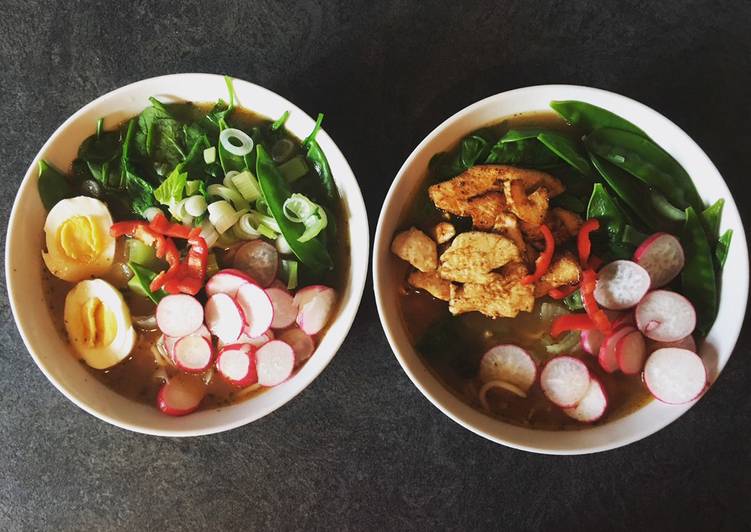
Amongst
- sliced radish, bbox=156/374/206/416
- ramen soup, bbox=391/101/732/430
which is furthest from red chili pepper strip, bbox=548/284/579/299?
sliced radish, bbox=156/374/206/416

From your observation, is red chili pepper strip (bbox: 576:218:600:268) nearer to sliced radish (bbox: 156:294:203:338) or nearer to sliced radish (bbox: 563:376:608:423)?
sliced radish (bbox: 563:376:608:423)

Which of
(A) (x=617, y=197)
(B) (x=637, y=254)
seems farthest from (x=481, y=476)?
(A) (x=617, y=197)

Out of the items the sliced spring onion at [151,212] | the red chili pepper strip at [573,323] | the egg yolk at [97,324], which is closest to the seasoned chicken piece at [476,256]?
the red chili pepper strip at [573,323]

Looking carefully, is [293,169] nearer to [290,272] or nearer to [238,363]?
[290,272]

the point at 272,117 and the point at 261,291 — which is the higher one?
the point at 272,117

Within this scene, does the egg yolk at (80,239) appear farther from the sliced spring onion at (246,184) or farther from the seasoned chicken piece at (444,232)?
the seasoned chicken piece at (444,232)

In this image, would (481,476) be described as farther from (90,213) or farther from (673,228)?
(90,213)
